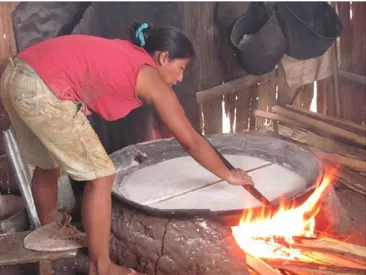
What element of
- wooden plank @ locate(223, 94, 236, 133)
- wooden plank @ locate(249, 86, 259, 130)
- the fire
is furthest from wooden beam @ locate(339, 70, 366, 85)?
the fire

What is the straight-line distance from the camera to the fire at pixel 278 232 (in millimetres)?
3357

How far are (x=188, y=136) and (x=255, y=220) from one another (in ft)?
1.84

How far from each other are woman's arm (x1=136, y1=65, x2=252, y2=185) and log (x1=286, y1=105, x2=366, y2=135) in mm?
2482

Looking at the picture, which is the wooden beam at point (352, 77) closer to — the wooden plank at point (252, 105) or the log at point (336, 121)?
the log at point (336, 121)

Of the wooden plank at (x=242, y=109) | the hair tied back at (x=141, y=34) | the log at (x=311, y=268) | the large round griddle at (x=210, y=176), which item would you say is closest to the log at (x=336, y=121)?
the wooden plank at (x=242, y=109)

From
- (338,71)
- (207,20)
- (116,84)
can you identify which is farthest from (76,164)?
(338,71)

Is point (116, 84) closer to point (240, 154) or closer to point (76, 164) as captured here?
point (76, 164)

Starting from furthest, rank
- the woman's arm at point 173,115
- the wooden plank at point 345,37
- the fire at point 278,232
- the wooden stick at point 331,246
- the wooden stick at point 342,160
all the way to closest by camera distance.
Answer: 1. the wooden plank at point 345,37
2. the wooden stick at point 342,160
3. the fire at point 278,232
4. the wooden stick at point 331,246
5. the woman's arm at point 173,115

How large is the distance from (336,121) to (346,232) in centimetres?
155

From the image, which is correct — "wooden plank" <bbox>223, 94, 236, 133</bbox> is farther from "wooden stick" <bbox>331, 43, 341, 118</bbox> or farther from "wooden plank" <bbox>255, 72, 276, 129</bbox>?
"wooden stick" <bbox>331, 43, 341, 118</bbox>

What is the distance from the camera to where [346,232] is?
3941mm

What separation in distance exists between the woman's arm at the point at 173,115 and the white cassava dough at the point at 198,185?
1.21 ft

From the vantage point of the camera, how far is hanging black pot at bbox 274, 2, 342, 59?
472 centimetres

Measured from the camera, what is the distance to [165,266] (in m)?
3.00
